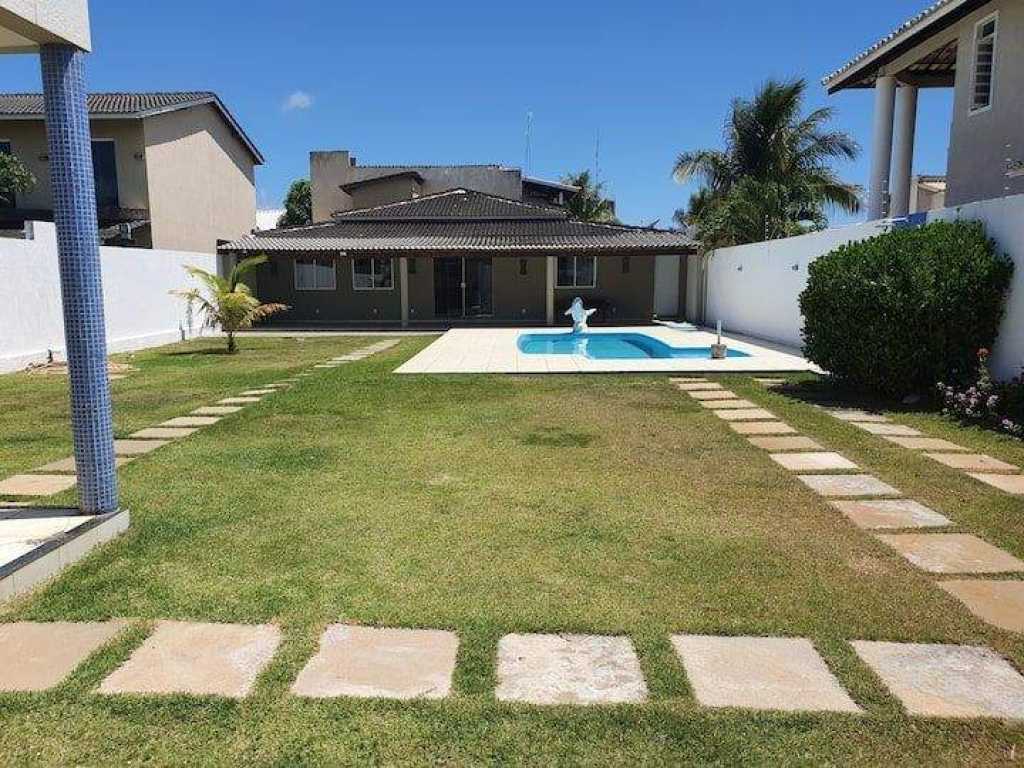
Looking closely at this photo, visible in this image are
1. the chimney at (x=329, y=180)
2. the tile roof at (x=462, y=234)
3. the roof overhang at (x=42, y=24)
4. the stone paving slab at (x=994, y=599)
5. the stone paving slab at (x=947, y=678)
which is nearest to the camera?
the stone paving slab at (x=947, y=678)

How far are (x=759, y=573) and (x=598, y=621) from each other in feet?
3.38

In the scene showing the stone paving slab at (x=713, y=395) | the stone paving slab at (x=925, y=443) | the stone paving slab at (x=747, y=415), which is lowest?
the stone paving slab at (x=925, y=443)

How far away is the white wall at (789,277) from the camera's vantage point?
746 centimetres

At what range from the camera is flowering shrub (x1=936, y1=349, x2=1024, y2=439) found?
22.5 ft

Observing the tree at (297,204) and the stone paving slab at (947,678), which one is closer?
the stone paving slab at (947,678)

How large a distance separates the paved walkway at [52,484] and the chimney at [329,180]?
2851cm

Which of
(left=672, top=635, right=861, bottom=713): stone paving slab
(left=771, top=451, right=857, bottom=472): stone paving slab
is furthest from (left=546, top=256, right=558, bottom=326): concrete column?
(left=672, top=635, right=861, bottom=713): stone paving slab

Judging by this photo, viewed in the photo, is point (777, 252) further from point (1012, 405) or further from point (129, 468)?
point (129, 468)

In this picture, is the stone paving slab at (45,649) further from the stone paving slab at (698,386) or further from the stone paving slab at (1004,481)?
the stone paving slab at (698,386)

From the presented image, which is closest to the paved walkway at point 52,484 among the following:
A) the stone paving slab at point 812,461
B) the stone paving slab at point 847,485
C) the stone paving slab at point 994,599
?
the stone paving slab at point 994,599

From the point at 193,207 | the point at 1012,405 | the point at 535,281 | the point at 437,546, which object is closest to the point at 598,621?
the point at 437,546

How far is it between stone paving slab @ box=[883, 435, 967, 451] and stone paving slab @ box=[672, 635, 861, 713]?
4.13 meters

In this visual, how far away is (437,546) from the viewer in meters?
3.92

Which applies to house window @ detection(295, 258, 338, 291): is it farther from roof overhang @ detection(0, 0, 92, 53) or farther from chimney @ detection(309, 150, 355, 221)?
roof overhang @ detection(0, 0, 92, 53)
